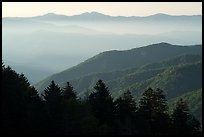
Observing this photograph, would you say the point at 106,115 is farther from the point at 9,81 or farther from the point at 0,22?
the point at 0,22

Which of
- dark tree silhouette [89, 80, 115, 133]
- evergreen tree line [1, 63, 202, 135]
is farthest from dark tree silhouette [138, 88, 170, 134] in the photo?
dark tree silhouette [89, 80, 115, 133]

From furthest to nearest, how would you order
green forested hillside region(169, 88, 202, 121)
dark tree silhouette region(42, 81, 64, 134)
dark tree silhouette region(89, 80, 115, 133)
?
green forested hillside region(169, 88, 202, 121), dark tree silhouette region(89, 80, 115, 133), dark tree silhouette region(42, 81, 64, 134)

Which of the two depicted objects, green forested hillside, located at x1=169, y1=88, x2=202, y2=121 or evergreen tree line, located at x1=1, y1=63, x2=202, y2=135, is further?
green forested hillside, located at x1=169, y1=88, x2=202, y2=121

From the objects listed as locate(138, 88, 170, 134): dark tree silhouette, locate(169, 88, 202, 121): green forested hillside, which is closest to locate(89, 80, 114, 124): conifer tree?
locate(138, 88, 170, 134): dark tree silhouette

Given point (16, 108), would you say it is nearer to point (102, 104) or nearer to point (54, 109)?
point (54, 109)

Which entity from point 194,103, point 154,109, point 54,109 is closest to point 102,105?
point 54,109

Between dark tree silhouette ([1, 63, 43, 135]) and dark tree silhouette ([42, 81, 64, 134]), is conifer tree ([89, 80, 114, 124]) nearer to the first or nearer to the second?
dark tree silhouette ([42, 81, 64, 134])

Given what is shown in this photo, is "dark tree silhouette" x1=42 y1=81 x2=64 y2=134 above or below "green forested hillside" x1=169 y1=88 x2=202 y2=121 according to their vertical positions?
above

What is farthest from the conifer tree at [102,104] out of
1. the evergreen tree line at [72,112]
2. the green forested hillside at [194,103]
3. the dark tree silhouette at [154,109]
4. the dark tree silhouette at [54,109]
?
the green forested hillside at [194,103]

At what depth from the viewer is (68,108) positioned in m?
23.3

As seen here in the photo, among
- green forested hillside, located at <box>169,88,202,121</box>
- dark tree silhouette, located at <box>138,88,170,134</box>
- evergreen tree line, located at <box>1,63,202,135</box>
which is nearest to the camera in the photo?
evergreen tree line, located at <box>1,63,202,135</box>

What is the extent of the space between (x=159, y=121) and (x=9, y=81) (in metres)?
12.8

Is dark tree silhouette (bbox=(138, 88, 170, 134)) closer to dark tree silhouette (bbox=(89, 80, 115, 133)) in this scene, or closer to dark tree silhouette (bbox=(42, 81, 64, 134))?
dark tree silhouette (bbox=(89, 80, 115, 133))

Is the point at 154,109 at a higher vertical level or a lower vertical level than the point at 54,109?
lower
